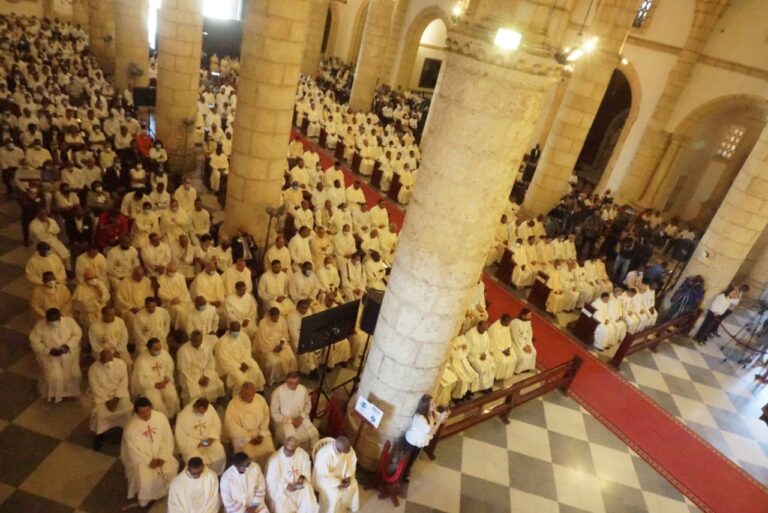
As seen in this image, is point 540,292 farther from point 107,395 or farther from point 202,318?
point 107,395

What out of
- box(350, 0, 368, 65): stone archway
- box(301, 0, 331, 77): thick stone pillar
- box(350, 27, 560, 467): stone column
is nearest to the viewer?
A: box(350, 27, 560, 467): stone column

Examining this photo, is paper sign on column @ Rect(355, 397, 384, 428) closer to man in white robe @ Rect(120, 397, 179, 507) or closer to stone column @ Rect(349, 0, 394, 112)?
man in white robe @ Rect(120, 397, 179, 507)

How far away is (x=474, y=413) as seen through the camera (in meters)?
8.07

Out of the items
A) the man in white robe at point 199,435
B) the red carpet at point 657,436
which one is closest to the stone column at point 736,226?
the red carpet at point 657,436

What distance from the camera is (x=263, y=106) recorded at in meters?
10.2

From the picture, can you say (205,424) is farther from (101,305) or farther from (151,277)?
(151,277)

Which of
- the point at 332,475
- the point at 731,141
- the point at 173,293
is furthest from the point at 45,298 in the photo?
the point at 731,141

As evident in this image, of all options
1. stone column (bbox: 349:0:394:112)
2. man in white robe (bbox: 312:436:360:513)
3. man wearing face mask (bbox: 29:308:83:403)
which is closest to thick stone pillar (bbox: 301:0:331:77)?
stone column (bbox: 349:0:394:112)

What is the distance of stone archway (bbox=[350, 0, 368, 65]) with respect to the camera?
32000 mm

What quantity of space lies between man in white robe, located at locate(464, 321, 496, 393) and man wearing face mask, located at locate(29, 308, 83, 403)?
236 inches

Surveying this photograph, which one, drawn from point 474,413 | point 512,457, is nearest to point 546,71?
point 474,413

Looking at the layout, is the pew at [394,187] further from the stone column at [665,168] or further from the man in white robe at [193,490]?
the man in white robe at [193,490]

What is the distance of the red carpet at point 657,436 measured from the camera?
330 inches

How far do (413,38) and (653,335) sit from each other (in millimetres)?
20311
